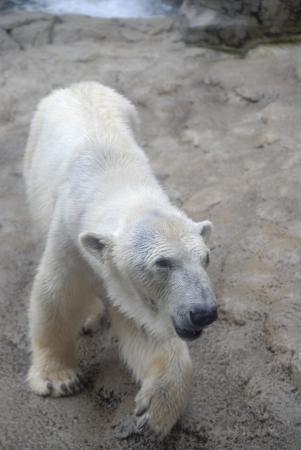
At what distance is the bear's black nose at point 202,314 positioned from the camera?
2.86 meters

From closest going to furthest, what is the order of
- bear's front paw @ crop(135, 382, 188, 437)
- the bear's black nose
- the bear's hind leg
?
1. the bear's black nose
2. bear's front paw @ crop(135, 382, 188, 437)
3. the bear's hind leg

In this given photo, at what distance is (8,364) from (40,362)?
312mm

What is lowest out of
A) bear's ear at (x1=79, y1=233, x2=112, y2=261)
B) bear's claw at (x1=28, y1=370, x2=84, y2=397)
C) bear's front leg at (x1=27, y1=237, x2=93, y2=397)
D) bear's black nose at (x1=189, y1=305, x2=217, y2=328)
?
bear's claw at (x1=28, y1=370, x2=84, y2=397)

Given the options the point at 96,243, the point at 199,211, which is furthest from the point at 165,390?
the point at 199,211

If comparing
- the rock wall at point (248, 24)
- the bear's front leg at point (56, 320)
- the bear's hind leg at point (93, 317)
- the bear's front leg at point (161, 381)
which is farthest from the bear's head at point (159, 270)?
the rock wall at point (248, 24)

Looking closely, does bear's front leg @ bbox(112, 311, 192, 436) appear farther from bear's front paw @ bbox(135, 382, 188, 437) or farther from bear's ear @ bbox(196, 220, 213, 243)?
bear's ear @ bbox(196, 220, 213, 243)

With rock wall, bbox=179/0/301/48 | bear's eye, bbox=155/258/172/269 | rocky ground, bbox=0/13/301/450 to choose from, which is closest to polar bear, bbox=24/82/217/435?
bear's eye, bbox=155/258/172/269

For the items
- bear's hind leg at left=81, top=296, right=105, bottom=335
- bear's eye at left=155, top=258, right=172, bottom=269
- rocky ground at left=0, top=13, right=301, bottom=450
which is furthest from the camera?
bear's hind leg at left=81, top=296, right=105, bottom=335

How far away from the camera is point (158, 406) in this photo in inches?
134

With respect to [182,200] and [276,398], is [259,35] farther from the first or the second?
[276,398]

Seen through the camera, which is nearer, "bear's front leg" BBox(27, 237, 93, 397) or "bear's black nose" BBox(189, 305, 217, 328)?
"bear's black nose" BBox(189, 305, 217, 328)

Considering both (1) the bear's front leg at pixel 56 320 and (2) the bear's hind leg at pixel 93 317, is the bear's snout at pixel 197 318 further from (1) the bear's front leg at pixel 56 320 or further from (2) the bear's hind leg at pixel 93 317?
(2) the bear's hind leg at pixel 93 317

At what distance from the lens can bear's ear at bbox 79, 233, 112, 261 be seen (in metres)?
3.26

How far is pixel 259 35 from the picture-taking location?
7.56 meters
